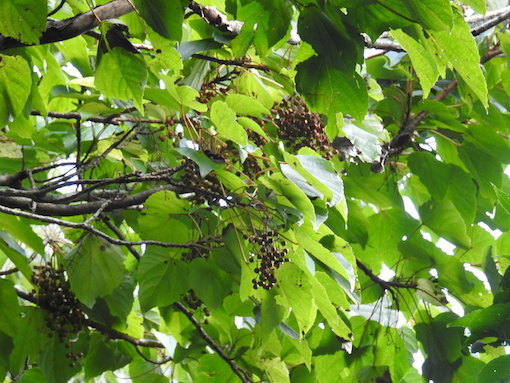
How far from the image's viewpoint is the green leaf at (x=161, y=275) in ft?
4.97

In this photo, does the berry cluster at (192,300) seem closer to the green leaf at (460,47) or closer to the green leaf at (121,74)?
the green leaf at (121,74)

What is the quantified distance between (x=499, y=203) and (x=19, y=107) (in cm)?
137

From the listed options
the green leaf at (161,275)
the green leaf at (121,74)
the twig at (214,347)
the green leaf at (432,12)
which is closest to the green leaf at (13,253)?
the green leaf at (161,275)

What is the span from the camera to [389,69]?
75.7 inches

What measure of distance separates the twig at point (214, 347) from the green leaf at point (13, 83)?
2.13 ft

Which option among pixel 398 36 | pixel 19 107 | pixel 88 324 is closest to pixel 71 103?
pixel 88 324

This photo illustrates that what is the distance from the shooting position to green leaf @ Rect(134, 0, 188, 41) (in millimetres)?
935

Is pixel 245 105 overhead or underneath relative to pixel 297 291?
overhead

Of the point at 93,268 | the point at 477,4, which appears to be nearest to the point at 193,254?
the point at 93,268

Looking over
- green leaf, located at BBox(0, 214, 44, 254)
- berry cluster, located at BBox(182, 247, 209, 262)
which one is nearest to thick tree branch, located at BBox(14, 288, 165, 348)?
green leaf, located at BBox(0, 214, 44, 254)

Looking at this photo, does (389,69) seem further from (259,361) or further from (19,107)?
(19,107)

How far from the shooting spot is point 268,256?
4.00 feet

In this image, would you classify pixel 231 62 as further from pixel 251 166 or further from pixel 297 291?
pixel 297 291

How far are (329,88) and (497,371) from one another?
2.40 feet
